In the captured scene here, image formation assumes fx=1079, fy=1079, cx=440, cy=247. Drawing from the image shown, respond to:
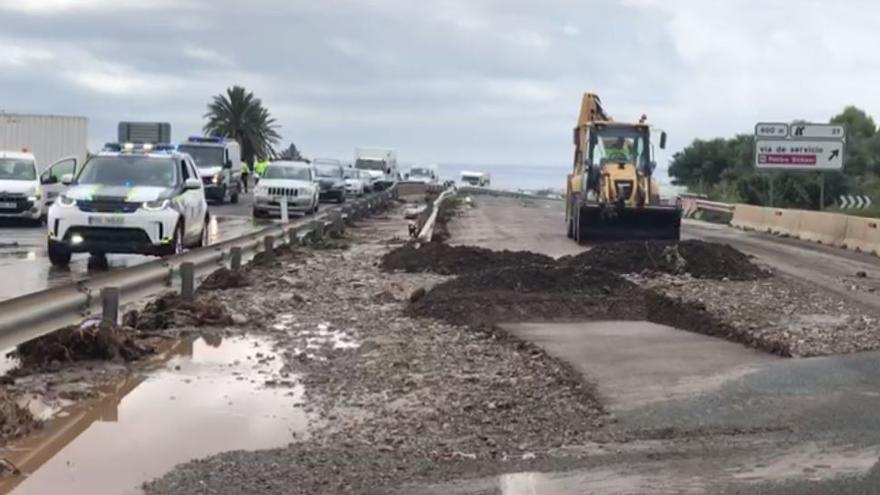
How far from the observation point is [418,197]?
58906 mm

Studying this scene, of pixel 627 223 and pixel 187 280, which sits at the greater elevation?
pixel 627 223

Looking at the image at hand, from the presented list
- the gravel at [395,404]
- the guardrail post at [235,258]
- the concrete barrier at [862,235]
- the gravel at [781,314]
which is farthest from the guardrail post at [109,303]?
the concrete barrier at [862,235]

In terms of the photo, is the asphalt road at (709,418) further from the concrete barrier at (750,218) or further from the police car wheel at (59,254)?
the concrete barrier at (750,218)

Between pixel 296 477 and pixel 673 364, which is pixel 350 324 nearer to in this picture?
pixel 673 364

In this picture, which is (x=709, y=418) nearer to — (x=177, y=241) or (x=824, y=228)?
(x=177, y=241)

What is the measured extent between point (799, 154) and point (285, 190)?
776 inches

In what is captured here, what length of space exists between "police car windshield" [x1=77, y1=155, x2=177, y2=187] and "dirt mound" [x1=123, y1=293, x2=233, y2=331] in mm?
6476

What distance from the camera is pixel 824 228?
29859 mm

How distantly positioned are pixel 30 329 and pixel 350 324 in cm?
483

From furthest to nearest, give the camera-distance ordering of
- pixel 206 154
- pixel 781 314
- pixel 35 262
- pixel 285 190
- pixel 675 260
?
pixel 206 154, pixel 285 190, pixel 35 262, pixel 675 260, pixel 781 314

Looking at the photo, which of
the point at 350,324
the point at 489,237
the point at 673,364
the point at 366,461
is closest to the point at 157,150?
the point at 350,324

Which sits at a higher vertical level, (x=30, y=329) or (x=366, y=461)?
(x=30, y=329)

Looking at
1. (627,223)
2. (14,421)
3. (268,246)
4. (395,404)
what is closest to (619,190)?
(627,223)

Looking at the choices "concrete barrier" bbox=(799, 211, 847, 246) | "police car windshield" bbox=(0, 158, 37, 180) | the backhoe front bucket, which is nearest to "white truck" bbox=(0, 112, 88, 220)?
"police car windshield" bbox=(0, 158, 37, 180)
